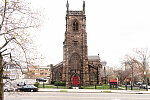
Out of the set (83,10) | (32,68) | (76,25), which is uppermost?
(83,10)

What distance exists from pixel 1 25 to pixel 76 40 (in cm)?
3796

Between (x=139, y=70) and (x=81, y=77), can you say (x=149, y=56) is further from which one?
(x=81, y=77)

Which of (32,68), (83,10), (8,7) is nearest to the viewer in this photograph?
(8,7)

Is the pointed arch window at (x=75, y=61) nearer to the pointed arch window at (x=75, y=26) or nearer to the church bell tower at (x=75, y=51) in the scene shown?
the church bell tower at (x=75, y=51)

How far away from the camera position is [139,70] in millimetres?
50844

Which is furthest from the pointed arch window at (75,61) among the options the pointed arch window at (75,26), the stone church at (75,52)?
the pointed arch window at (75,26)

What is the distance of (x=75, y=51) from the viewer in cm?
4622

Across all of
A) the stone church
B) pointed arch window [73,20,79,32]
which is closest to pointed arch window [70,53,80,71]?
the stone church

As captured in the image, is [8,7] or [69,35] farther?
[69,35]

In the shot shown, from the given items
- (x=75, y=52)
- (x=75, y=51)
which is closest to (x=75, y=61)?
(x=75, y=52)

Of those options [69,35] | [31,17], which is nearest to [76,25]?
[69,35]

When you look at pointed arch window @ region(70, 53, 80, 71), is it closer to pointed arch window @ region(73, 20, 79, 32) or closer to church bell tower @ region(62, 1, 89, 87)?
church bell tower @ region(62, 1, 89, 87)

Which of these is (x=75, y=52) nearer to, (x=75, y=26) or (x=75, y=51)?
(x=75, y=51)

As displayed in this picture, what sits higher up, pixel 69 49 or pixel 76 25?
pixel 76 25
